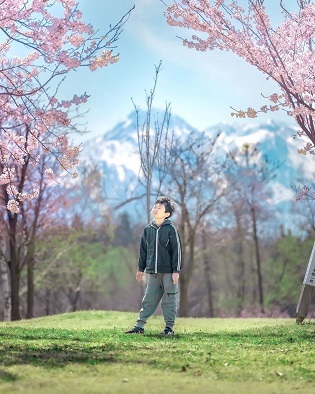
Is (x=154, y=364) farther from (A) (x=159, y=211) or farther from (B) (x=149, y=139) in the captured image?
(B) (x=149, y=139)

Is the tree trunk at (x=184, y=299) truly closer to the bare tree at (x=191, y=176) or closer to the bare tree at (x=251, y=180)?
the bare tree at (x=191, y=176)

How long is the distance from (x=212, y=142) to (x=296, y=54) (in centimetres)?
1121

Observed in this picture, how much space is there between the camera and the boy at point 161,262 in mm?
9727

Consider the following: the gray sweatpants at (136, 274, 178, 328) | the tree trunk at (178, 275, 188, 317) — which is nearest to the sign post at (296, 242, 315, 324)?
the gray sweatpants at (136, 274, 178, 328)

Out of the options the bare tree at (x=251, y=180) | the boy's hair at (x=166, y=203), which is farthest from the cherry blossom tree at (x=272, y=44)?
the bare tree at (x=251, y=180)

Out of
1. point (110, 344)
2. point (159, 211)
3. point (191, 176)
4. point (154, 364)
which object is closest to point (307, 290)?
point (159, 211)

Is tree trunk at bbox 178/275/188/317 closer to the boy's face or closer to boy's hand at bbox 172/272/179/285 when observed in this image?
the boy's face

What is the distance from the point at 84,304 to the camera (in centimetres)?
4006

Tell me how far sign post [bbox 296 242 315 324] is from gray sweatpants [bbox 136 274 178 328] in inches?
119

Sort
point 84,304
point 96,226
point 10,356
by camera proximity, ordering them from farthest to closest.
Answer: point 84,304 < point 96,226 < point 10,356

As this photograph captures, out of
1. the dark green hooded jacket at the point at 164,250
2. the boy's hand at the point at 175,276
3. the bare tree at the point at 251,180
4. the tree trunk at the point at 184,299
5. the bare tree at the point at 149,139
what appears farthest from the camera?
the bare tree at the point at 251,180

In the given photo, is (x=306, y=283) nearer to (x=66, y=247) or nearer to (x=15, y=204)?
(x=15, y=204)

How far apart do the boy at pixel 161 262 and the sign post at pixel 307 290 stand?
9.95 ft

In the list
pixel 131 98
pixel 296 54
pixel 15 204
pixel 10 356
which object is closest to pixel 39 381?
pixel 10 356
